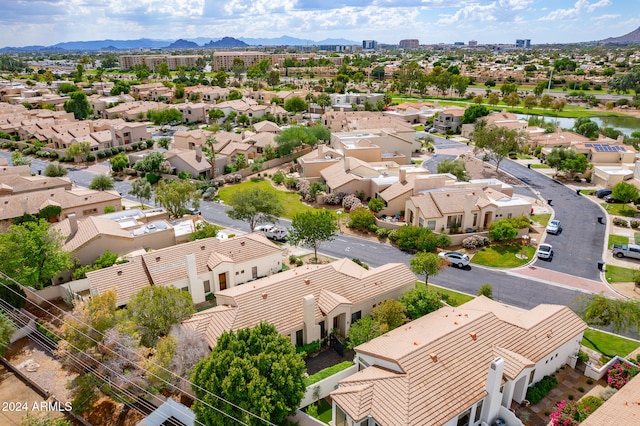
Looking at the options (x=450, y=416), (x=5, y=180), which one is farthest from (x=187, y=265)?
(x=5, y=180)

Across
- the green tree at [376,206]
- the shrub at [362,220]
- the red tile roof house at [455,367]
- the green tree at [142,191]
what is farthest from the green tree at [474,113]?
the red tile roof house at [455,367]

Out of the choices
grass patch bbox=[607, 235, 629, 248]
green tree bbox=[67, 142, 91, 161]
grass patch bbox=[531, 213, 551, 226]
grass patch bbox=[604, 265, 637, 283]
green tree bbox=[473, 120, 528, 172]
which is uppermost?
green tree bbox=[473, 120, 528, 172]

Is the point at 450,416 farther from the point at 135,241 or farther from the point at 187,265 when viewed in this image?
the point at 135,241

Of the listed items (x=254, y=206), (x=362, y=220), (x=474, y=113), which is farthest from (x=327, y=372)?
(x=474, y=113)

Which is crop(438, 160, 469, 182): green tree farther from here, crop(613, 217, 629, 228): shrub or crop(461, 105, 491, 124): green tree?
crop(461, 105, 491, 124): green tree

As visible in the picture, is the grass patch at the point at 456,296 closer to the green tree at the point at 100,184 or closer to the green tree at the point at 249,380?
the green tree at the point at 249,380

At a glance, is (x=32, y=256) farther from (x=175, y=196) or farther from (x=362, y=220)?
(x=362, y=220)

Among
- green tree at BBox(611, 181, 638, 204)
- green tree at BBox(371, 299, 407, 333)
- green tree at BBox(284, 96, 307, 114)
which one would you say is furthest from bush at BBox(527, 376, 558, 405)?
green tree at BBox(284, 96, 307, 114)
